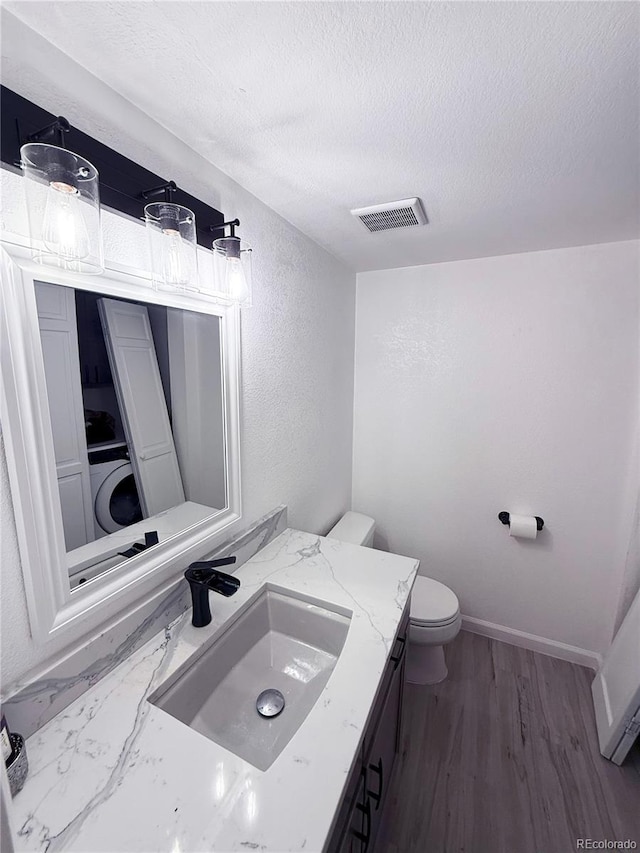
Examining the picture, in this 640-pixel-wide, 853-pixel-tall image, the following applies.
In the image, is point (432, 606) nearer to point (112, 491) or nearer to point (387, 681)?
point (387, 681)

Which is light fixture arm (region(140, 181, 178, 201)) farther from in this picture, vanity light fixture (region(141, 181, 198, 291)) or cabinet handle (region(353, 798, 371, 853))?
cabinet handle (region(353, 798, 371, 853))

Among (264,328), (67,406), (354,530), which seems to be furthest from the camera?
(354,530)

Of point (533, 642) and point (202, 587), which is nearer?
point (202, 587)

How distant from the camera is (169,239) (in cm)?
92

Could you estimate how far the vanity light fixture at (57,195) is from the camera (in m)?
0.65

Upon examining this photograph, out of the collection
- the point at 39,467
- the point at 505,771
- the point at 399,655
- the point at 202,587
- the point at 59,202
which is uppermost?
the point at 59,202

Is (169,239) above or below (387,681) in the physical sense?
above

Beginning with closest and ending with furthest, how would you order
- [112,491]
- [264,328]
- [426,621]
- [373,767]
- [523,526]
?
[112,491] → [373,767] → [264,328] → [426,621] → [523,526]

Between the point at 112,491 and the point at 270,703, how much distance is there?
73 centimetres

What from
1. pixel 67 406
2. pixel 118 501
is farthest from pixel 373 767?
pixel 67 406

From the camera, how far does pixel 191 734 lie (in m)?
0.75

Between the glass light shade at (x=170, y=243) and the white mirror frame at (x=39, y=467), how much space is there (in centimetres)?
5

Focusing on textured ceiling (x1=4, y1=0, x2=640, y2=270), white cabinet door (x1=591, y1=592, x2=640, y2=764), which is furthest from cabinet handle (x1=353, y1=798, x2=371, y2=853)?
textured ceiling (x1=4, y1=0, x2=640, y2=270)

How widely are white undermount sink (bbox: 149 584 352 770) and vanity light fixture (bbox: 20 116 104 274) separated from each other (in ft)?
3.20
